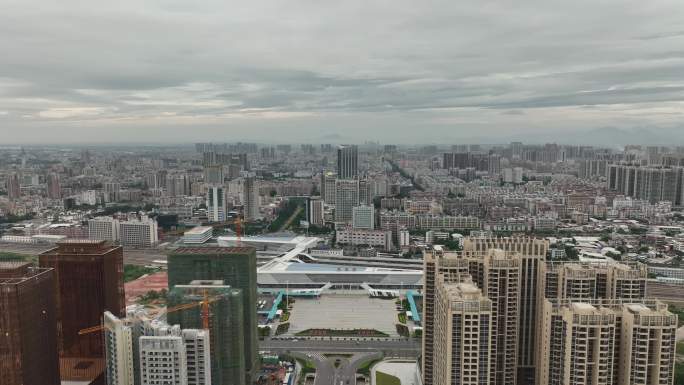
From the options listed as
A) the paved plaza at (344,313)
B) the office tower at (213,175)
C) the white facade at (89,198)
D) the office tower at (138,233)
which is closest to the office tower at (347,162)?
the office tower at (213,175)

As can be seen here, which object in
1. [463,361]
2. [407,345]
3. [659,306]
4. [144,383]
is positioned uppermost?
[659,306]

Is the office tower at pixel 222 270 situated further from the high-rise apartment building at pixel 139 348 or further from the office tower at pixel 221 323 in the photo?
the high-rise apartment building at pixel 139 348

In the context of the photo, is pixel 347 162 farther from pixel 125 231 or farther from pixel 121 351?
pixel 121 351

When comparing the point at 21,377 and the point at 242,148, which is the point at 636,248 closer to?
the point at 21,377

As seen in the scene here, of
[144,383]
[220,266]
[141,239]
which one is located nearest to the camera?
[144,383]

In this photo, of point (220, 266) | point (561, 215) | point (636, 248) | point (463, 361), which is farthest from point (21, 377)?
point (561, 215)

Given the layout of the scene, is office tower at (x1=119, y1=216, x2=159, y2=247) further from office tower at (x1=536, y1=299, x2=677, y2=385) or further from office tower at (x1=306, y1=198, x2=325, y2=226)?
office tower at (x1=536, y1=299, x2=677, y2=385)
